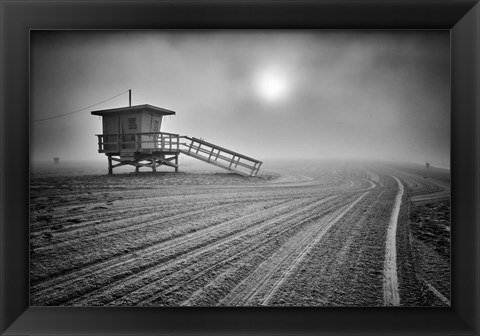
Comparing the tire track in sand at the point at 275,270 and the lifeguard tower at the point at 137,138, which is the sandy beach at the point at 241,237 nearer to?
the tire track in sand at the point at 275,270

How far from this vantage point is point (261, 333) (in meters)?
1.45

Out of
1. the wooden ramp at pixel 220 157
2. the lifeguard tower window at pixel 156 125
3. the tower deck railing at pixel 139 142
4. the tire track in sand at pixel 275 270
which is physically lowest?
the tire track in sand at pixel 275 270

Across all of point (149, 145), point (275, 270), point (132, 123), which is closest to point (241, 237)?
point (275, 270)

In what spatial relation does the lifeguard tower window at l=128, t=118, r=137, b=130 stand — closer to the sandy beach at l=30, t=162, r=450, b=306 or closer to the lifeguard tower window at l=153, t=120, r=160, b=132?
the lifeguard tower window at l=153, t=120, r=160, b=132

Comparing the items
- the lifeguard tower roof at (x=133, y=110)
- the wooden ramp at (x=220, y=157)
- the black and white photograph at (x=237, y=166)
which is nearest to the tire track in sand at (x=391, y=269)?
the black and white photograph at (x=237, y=166)

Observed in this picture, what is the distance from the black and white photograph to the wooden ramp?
1 cm

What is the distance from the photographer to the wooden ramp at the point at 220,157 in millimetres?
1848

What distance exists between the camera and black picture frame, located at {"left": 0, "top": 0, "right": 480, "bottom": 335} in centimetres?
136

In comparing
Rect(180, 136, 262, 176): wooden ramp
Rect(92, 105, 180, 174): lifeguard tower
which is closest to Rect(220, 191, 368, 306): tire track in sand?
Rect(180, 136, 262, 176): wooden ramp
